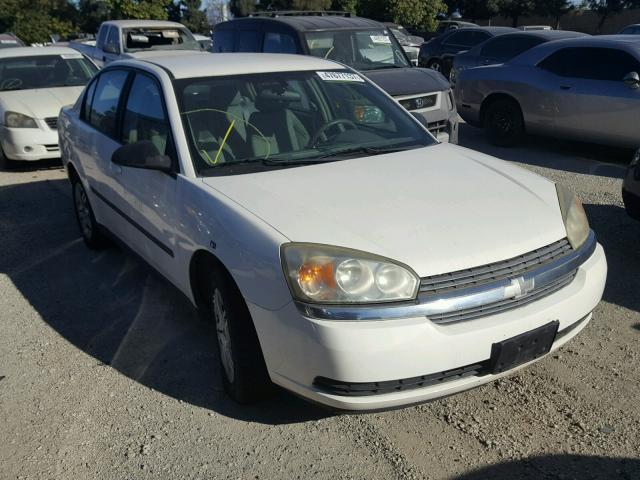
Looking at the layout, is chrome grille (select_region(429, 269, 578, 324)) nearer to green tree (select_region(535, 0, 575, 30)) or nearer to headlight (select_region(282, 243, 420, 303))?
headlight (select_region(282, 243, 420, 303))

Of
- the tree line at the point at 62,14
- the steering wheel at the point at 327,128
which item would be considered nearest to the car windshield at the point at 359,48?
the steering wheel at the point at 327,128

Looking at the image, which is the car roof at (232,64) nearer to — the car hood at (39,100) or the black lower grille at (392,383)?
the black lower grille at (392,383)

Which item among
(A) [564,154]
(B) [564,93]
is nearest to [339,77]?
(B) [564,93]

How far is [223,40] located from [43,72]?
260cm

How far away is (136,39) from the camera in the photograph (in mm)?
13133

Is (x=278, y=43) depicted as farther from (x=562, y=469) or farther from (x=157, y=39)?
(x=562, y=469)

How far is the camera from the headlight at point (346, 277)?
265 centimetres

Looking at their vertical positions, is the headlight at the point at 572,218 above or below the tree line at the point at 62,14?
above

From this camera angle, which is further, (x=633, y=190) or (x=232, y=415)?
(x=633, y=190)

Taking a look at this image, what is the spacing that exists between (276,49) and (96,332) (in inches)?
220

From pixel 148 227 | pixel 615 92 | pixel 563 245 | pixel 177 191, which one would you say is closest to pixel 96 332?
pixel 148 227

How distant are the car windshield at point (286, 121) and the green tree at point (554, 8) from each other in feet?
120

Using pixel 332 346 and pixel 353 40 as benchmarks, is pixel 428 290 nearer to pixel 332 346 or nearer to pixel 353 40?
pixel 332 346

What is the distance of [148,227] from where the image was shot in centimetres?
397
